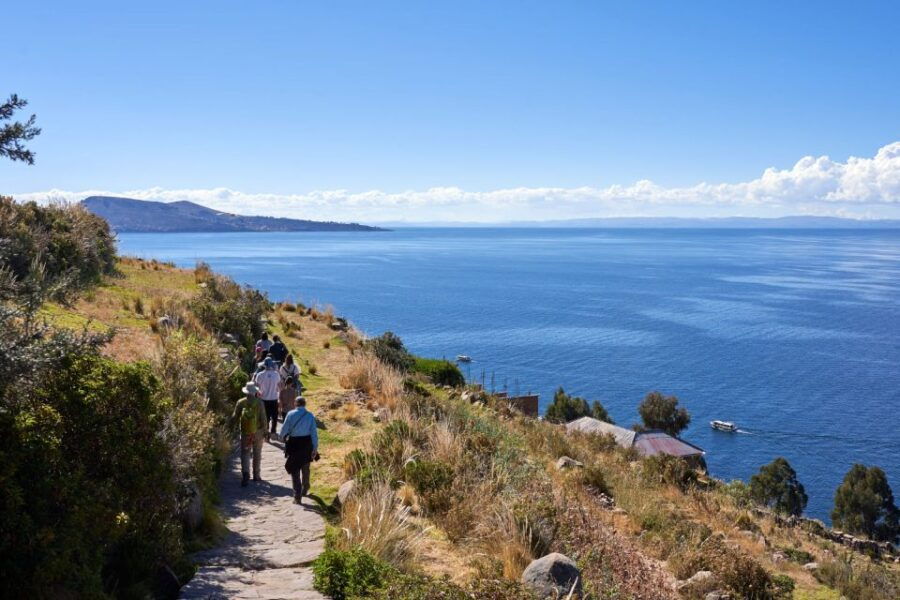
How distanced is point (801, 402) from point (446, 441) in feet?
183

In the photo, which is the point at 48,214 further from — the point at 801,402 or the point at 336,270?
the point at 336,270

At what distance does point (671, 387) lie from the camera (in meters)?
60.7

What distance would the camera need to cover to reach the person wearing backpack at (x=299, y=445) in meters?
9.89

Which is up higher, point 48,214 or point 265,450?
point 48,214

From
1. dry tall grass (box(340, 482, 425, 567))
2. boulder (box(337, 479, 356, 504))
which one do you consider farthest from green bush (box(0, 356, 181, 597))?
boulder (box(337, 479, 356, 504))

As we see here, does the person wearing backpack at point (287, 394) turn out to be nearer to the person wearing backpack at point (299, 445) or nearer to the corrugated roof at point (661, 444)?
the person wearing backpack at point (299, 445)

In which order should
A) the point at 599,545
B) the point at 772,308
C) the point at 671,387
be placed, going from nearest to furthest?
the point at 599,545 < the point at 671,387 < the point at 772,308

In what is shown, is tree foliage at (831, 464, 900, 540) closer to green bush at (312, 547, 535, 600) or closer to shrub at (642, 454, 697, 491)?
shrub at (642, 454, 697, 491)

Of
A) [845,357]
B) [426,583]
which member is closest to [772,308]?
[845,357]

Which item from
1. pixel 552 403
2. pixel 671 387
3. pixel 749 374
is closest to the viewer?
pixel 552 403

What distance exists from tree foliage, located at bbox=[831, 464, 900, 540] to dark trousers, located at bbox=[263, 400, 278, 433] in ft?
121

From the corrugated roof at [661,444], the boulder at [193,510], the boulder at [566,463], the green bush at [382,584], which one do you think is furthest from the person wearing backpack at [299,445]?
the corrugated roof at [661,444]

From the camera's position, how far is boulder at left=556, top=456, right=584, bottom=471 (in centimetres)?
1591

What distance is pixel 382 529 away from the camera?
→ 8172mm
